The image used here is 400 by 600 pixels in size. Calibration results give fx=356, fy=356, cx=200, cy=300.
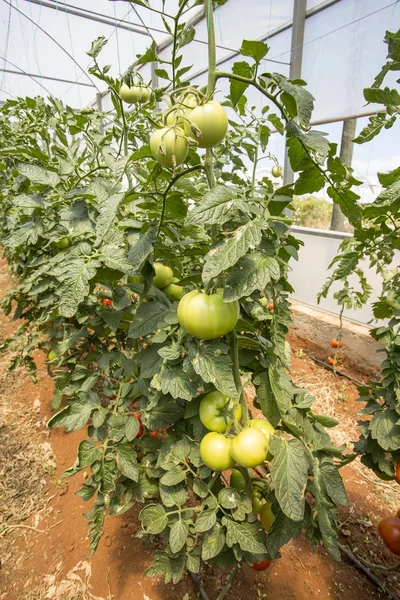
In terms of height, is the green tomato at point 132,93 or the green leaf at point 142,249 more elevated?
the green tomato at point 132,93

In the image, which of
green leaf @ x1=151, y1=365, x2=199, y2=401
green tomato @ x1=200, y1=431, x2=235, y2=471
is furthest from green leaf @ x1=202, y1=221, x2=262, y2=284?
green tomato @ x1=200, y1=431, x2=235, y2=471

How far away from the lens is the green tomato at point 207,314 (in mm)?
604

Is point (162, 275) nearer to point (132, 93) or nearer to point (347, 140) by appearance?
point (132, 93)

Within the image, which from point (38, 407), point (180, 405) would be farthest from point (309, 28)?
point (38, 407)

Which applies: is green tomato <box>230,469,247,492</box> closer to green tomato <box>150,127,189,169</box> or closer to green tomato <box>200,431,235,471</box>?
green tomato <box>200,431,235,471</box>

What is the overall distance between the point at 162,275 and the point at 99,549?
1226 mm

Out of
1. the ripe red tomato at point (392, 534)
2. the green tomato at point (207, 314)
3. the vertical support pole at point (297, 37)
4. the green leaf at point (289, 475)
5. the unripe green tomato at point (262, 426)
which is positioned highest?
the vertical support pole at point (297, 37)

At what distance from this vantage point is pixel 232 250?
1.86 feet

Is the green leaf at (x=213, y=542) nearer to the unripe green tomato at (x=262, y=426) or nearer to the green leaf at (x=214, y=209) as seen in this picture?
the unripe green tomato at (x=262, y=426)

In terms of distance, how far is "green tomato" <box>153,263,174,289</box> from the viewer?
35.9 inches

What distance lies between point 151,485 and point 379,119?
1.21 meters

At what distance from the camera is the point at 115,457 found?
97 cm

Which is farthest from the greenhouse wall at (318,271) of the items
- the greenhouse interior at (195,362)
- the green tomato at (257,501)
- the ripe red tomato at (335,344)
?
the green tomato at (257,501)

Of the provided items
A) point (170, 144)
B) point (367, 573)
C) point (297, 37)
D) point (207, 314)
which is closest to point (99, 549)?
point (367, 573)
